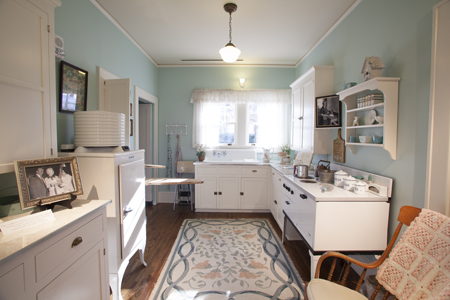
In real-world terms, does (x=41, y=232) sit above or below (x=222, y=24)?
below

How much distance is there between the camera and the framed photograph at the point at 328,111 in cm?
255

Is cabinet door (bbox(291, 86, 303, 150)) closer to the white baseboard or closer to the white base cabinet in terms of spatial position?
the white base cabinet

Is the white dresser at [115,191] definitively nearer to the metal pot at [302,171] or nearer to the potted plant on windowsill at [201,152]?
the metal pot at [302,171]

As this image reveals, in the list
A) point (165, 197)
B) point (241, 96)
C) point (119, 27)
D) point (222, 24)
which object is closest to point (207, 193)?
point (165, 197)

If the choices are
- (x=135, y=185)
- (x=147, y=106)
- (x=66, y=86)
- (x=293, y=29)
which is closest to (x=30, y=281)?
(x=135, y=185)

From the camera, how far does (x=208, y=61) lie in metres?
4.14

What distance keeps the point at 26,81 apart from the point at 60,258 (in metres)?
0.98

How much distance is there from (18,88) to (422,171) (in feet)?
8.55

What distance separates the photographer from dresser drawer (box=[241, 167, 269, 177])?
388 cm

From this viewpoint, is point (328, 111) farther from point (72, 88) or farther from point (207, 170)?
point (72, 88)

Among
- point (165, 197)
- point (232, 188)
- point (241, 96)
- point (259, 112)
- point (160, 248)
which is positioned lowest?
point (160, 248)

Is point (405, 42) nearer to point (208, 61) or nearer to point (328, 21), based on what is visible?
point (328, 21)

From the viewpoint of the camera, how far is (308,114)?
9.89 ft

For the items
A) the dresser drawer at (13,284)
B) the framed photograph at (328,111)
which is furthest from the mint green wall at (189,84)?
the dresser drawer at (13,284)
